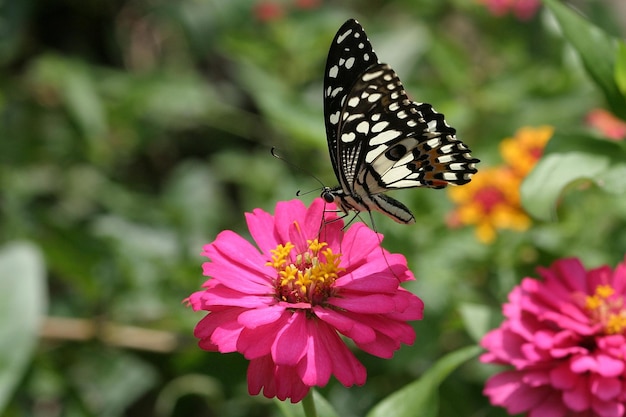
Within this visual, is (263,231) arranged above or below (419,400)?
above

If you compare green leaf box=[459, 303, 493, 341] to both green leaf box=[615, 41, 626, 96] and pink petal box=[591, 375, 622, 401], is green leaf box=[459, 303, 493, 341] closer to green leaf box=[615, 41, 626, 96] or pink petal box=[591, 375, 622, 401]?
pink petal box=[591, 375, 622, 401]

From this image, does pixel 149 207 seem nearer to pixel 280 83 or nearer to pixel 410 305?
pixel 280 83

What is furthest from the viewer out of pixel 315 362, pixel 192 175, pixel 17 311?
pixel 192 175

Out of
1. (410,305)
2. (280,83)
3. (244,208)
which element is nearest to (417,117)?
(410,305)

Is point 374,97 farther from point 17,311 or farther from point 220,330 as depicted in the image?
point 17,311

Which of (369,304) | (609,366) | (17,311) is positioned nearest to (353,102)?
(369,304)

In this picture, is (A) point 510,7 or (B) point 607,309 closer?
(B) point 607,309
